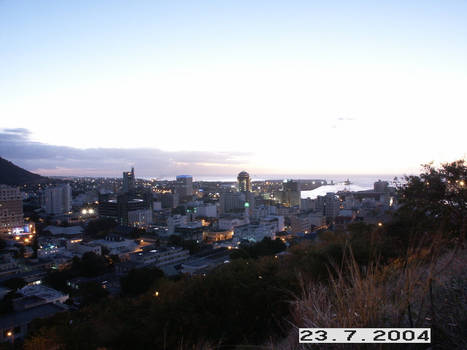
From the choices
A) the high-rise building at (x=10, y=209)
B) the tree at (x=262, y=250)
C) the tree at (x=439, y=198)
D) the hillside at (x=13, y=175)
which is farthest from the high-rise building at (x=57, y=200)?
the tree at (x=439, y=198)

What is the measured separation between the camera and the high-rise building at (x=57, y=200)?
30.2 m

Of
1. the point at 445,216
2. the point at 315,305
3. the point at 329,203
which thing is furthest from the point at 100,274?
the point at 329,203

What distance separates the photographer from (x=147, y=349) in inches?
127

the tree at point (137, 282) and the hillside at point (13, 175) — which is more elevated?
the hillside at point (13, 175)

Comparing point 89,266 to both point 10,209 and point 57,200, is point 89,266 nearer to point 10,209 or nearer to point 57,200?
A: point 10,209

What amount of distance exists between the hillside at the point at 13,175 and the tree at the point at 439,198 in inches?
1945

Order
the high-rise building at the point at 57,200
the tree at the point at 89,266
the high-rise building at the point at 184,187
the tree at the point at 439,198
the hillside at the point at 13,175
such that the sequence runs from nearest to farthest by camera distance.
Result: the tree at the point at 439,198 → the tree at the point at 89,266 → the high-rise building at the point at 57,200 → the hillside at the point at 13,175 → the high-rise building at the point at 184,187

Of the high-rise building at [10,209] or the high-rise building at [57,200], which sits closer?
the high-rise building at [10,209]

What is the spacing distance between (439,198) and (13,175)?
57181 mm

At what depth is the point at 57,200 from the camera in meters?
30.4

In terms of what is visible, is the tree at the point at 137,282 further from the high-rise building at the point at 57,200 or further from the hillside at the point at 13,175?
the hillside at the point at 13,175

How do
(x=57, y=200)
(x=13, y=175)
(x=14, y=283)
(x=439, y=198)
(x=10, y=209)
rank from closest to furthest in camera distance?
(x=439, y=198)
(x=14, y=283)
(x=10, y=209)
(x=57, y=200)
(x=13, y=175)

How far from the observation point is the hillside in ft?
148

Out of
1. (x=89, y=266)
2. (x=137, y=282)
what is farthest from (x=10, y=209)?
(x=137, y=282)
